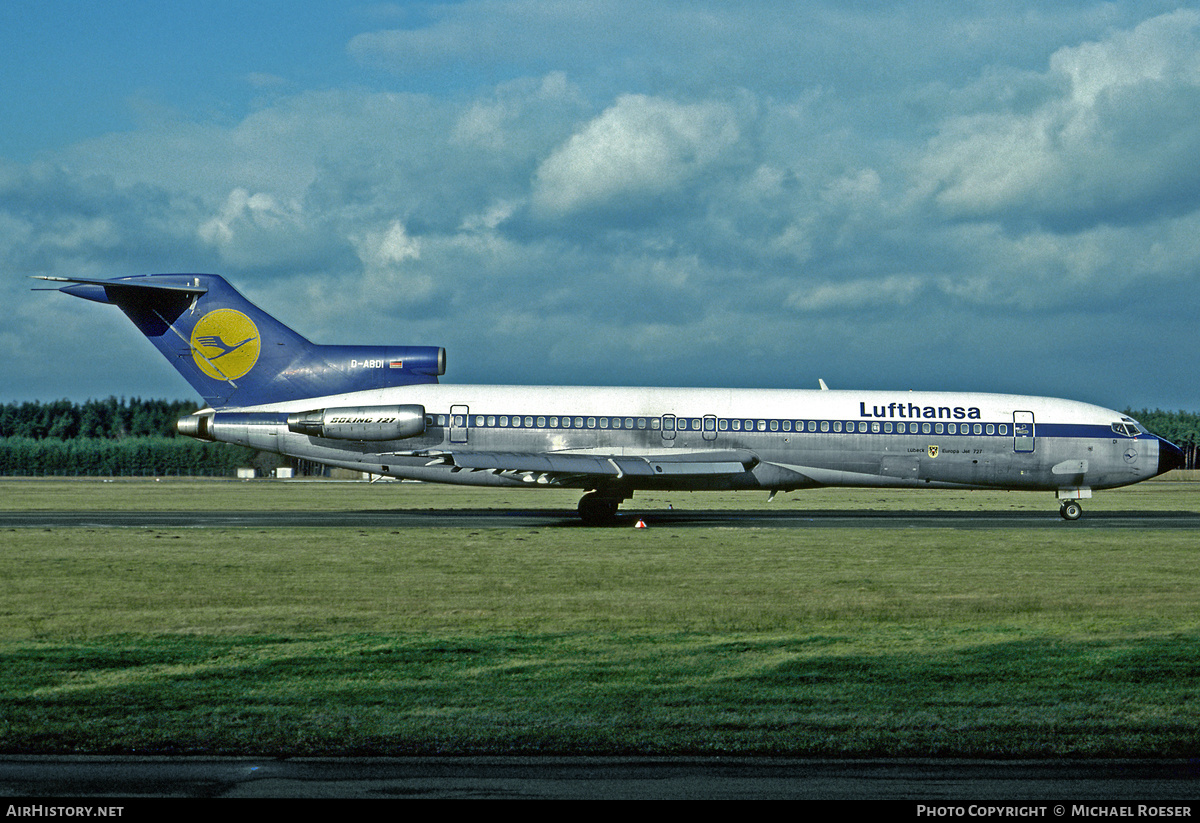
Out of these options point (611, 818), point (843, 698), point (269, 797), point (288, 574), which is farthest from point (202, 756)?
point (288, 574)

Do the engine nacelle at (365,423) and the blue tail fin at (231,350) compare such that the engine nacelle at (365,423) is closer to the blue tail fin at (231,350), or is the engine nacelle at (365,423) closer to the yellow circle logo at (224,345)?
the blue tail fin at (231,350)

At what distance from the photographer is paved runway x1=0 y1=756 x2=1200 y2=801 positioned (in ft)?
20.8

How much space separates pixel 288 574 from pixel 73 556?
5.56m

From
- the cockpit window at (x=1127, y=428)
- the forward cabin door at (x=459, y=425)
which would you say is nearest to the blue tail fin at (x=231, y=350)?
the forward cabin door at (x=459, y=425)

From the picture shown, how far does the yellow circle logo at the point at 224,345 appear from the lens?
3259cm

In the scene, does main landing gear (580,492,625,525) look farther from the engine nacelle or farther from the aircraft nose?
the aircraft nose

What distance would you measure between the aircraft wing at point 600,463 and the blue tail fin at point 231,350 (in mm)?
4293

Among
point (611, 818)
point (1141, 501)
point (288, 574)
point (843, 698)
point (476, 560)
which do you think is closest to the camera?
point (611, 818)

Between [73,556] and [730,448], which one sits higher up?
[730,448]

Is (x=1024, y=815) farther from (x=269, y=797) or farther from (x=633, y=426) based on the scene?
(x=633, y=426)

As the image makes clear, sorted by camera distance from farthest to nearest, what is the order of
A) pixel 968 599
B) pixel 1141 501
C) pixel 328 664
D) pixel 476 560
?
1. pixel 1141 501
2. pixel 476 560
3. pixel 968 599
4. pixel 328 664

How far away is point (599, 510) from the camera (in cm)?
3055

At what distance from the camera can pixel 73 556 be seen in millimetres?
20375

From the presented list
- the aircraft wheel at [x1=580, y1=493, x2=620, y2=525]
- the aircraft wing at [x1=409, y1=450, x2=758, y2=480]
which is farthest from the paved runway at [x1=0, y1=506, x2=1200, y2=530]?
the aircraft wing at [x1=409, y1=450, x2=758, y2=480]
